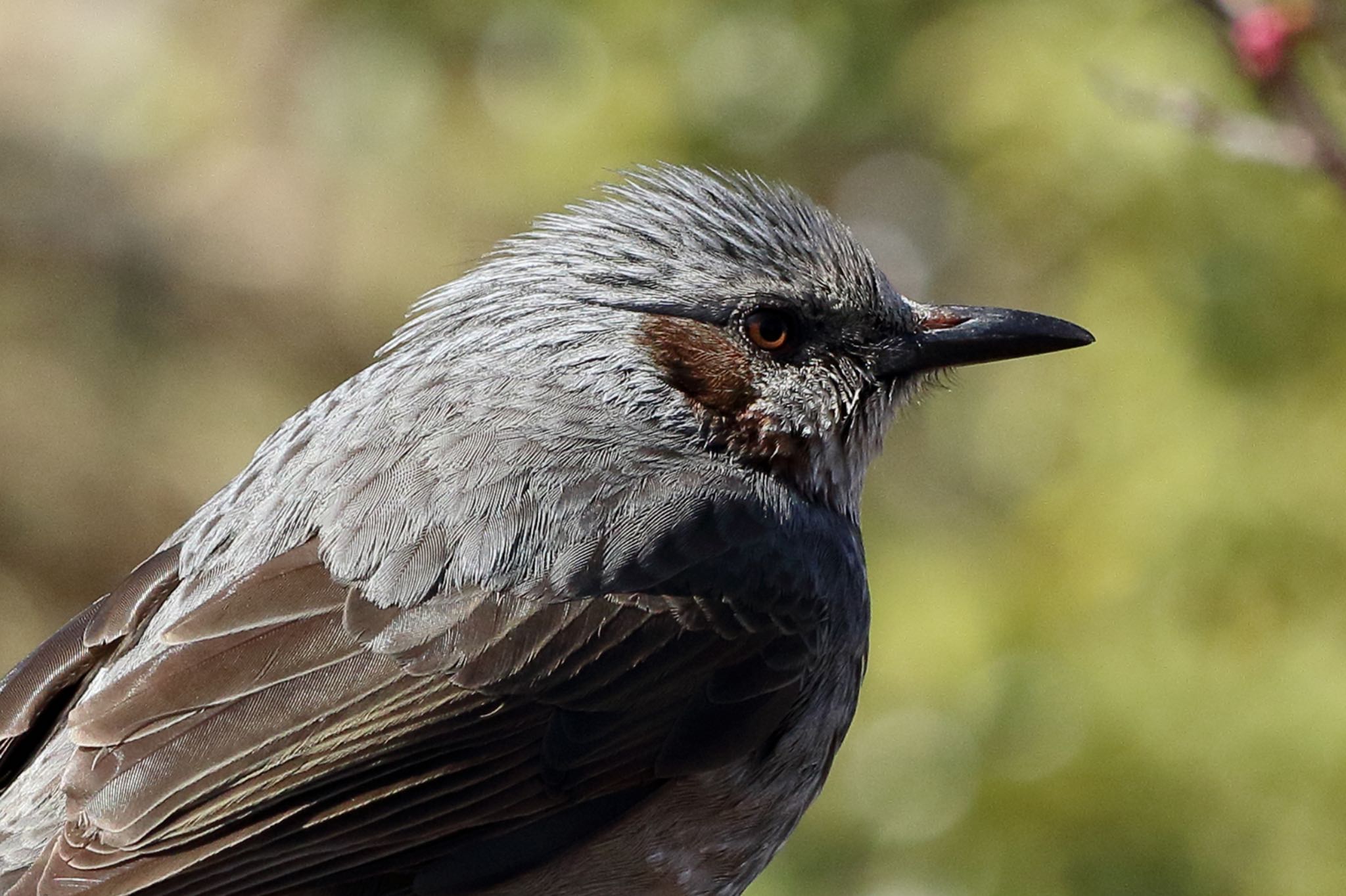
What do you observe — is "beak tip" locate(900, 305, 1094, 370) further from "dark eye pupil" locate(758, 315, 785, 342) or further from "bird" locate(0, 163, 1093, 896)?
"dark eye pupil" locate(758, 315, 785, 342)

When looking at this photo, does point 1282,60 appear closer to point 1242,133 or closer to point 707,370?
point 1242,133

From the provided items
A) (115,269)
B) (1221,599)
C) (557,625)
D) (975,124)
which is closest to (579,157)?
(975,124)

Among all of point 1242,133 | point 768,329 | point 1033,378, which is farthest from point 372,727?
point 1033,378

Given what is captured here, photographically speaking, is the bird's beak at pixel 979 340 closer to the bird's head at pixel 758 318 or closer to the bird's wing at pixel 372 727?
the bird's head at pixel 758 318

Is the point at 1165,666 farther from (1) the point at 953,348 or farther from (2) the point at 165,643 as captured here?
(2) the point at 165,643

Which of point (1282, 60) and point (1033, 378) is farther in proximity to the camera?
point (1033, 378)

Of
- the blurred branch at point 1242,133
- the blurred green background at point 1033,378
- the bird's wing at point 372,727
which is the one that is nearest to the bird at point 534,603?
the bird's wing at point 372,727
